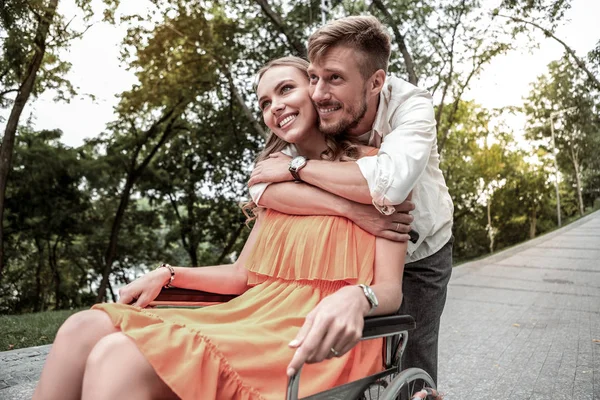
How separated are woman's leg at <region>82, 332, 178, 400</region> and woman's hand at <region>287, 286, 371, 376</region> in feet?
0.99

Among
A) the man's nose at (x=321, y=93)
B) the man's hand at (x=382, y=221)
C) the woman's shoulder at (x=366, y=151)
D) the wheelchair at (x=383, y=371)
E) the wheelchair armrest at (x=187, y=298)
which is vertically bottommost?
the wheelchair at (x=383, y=371)

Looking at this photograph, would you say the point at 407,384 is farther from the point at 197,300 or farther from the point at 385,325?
the point at 197,300

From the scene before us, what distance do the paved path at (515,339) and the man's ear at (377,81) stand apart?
8.52 feet

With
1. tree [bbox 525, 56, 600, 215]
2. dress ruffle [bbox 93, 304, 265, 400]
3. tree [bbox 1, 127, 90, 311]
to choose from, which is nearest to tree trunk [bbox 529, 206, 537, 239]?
tree [bbox 525, 56, 600, 215]

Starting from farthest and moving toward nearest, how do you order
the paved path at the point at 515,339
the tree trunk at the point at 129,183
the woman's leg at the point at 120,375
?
the tree trunk at the point at 129,183
the paved path at the point at 515,339
the woman's leg at the point at 120,375

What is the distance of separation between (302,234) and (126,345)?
0.66m

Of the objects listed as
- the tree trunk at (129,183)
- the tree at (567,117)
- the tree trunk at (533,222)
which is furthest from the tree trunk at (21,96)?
the tree trunk at (533,222)

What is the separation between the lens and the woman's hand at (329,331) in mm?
1147

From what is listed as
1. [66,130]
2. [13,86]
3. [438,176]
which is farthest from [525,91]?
[438,176]

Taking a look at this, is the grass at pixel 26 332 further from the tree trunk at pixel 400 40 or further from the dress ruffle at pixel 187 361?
the tree trunk at pixel 400 40

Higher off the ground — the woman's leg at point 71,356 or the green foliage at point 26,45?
the green foliage at point 26,45

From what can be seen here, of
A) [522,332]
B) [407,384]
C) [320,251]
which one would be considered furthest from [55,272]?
[407,384]

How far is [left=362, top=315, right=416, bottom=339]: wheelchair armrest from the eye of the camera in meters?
1.31

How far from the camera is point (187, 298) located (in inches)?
72.3
